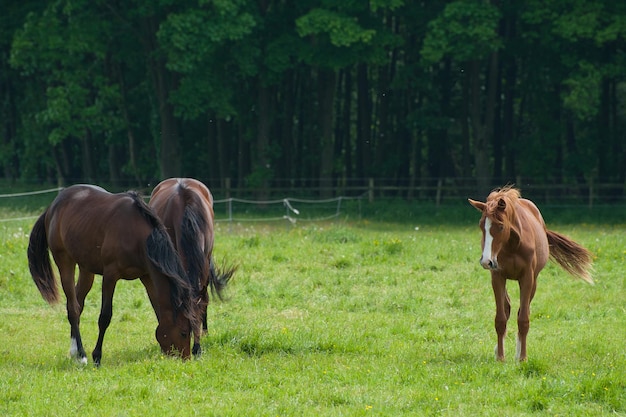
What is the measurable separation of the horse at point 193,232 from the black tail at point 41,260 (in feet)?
4.56

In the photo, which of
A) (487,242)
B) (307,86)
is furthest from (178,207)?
(307,86)

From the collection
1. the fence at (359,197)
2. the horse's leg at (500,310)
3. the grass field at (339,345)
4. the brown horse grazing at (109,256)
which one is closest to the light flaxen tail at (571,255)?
the grass field at (339,345)

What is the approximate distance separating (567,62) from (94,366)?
1042 inches

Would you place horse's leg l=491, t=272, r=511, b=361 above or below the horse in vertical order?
below

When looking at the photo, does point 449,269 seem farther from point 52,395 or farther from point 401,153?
point 401,153

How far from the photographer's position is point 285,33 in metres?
34.5

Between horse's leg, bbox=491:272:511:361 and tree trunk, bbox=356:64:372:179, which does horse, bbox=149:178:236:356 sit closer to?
horse's leg, bbox=491:272:511:361

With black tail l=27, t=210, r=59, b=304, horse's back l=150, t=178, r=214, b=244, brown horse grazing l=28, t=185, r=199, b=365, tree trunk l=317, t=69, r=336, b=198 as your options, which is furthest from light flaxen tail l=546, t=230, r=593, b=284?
tree trunk l=317, t=69, r=336, b=198

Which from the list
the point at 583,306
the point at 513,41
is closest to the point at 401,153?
the point at 513,41

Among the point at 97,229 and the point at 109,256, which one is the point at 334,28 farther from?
the point at 109,256

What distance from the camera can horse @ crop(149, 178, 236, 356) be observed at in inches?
400

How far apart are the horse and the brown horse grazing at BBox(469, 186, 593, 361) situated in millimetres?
3074

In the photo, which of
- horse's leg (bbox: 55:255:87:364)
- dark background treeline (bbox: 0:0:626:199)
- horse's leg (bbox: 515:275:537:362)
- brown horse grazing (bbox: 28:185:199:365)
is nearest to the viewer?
brown horse grazing (bbox: 28:185:199:365)

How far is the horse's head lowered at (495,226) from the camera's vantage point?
30.3 feet
